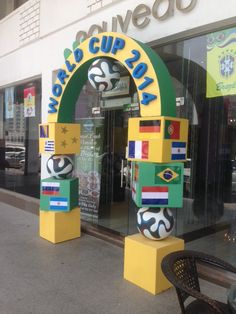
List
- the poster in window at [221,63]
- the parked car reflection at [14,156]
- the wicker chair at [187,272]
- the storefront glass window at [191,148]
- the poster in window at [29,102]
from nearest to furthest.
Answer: the wicker chair at [187,272] < the poster in window at [221,63] < the storefront glass window at [191,148] < the poster in window at [29,102] < the parked car reflection at [14,156]

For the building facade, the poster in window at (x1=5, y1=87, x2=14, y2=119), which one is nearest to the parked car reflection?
the building facade

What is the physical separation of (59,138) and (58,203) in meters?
0.95

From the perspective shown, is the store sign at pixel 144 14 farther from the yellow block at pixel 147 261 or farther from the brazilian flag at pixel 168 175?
the yellow block at pixel 147 261

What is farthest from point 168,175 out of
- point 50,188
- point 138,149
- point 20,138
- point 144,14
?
point 20,138

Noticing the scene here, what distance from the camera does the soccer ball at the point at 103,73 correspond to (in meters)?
4.09

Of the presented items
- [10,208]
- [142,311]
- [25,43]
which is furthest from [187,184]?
[25,43]

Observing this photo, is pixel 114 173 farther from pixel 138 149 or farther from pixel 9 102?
pixel 9 102

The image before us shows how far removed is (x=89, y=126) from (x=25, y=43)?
2.82 m

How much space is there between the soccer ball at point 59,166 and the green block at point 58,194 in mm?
115

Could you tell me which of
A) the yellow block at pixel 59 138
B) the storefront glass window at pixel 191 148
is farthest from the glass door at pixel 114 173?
the yellow block at pixel 59 138

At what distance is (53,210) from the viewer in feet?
15.9

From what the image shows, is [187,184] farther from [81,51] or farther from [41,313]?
[41,313]

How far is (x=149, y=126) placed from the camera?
11.1 feet

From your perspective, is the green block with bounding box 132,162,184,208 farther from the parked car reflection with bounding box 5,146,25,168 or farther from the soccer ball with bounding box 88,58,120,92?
the parked car reflection with bounding box 5,146,25,168
